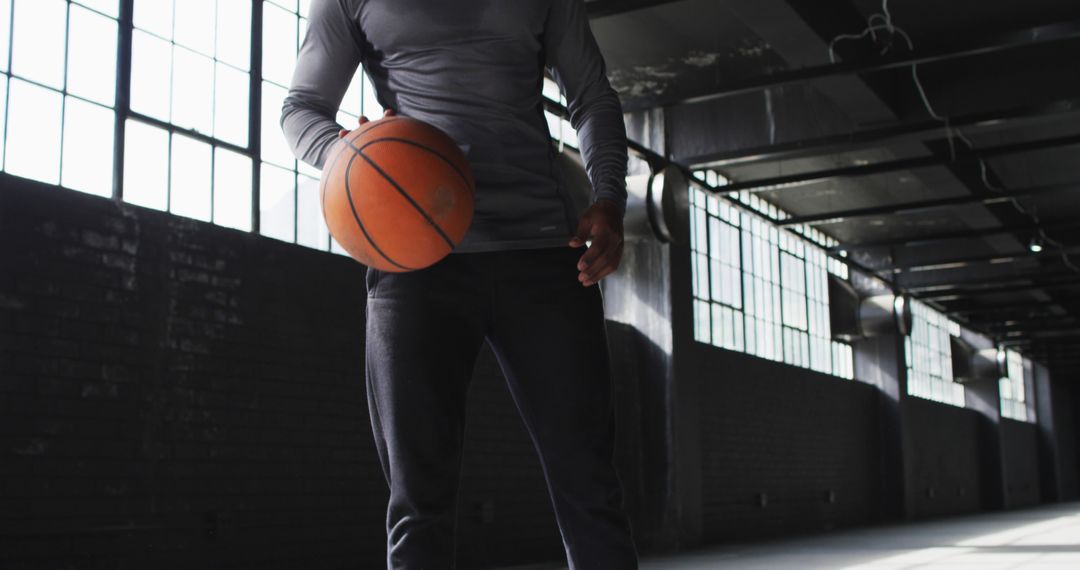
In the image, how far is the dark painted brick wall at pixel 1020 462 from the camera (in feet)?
80.8

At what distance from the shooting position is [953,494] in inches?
823

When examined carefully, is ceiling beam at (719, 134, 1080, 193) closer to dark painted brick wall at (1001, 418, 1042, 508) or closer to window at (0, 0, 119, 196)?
window at (0, 0, 119, 196)

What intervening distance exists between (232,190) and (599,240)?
5154 mm

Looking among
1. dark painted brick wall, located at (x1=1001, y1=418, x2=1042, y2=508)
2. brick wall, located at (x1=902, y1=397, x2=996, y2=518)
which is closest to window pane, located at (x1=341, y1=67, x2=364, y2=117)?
brick wall, located at (x1=902, y1=397, x2=996, y2=518)

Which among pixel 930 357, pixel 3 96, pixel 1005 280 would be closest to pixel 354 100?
pixel 3 96

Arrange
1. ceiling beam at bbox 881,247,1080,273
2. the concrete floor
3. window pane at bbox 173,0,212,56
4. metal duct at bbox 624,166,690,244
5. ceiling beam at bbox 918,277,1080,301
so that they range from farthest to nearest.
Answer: ceiling beam at bbox 918,277,1080,301
ceiling beam at bbox 881,247,1080,273
metal duct at bbox 624,166,690,244
the concrete floor
window pane at bbox 173,0,212,56

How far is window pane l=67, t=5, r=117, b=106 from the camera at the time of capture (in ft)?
18.6

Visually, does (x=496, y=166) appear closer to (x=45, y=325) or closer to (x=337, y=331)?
(x=45, y=325)

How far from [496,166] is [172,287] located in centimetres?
452

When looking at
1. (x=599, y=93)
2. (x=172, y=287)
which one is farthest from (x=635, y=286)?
(x=599, y=93)

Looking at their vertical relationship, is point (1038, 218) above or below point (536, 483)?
above

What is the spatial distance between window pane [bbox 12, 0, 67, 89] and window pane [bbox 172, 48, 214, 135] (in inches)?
28.5

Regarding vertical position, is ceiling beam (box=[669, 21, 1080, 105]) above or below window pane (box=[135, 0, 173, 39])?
above

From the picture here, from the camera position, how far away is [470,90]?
186 cm
